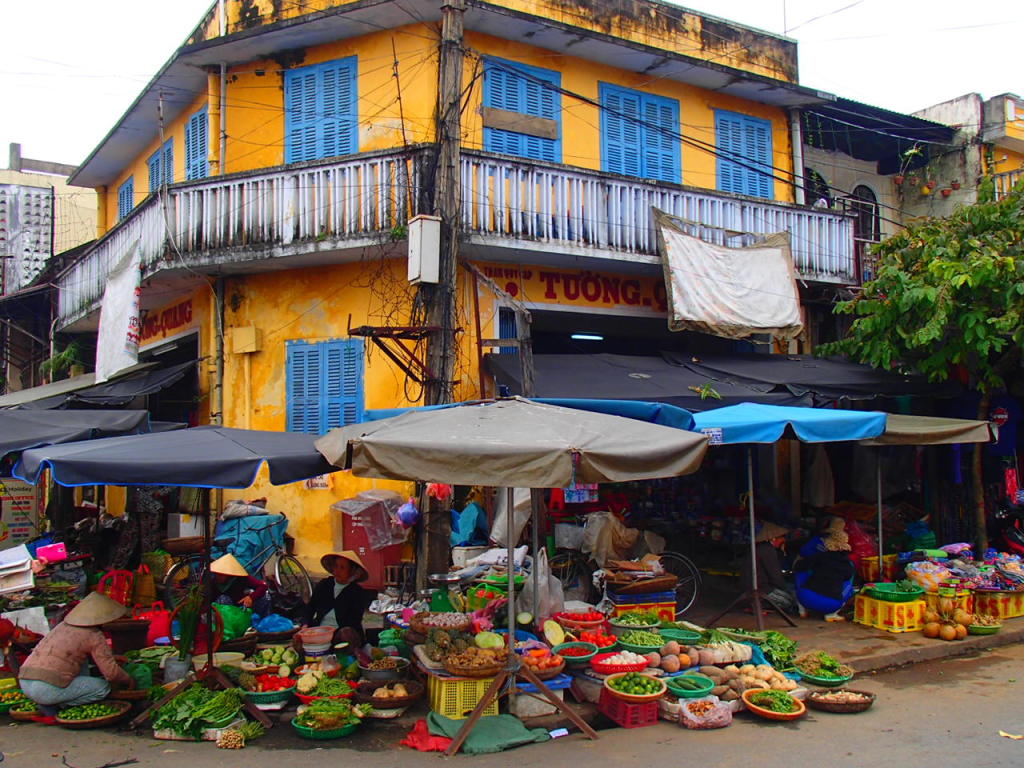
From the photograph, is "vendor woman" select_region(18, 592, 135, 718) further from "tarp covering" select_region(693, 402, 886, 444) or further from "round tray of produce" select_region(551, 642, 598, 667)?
"tarp covering" select_region(693, 402, 886, 444)

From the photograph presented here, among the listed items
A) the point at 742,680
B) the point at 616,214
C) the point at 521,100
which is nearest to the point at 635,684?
the point at 742,680

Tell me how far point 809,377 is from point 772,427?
13.1ft

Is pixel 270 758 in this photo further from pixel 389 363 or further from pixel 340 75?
pixel 340 75

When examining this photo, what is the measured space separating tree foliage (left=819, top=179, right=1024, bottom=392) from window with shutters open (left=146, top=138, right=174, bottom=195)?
12.3m

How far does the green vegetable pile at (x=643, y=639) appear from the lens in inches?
289

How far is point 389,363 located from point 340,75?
4.51m

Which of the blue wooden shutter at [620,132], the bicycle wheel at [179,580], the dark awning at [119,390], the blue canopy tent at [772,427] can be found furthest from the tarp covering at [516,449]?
the dark awning at [119,390]

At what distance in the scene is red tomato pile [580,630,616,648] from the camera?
24.0 feet

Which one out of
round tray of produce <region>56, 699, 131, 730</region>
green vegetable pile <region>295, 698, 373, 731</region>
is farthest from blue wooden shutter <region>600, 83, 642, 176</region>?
round tray of produce <region>56, 699, 131, 730</region>

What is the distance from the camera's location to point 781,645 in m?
7.89

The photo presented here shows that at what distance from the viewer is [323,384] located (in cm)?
1215

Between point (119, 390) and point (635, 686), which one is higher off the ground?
point (119, 390)

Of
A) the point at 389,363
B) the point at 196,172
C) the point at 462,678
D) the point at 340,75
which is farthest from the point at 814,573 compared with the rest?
the point at 196,172

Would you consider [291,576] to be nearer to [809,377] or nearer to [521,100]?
[521,100]
